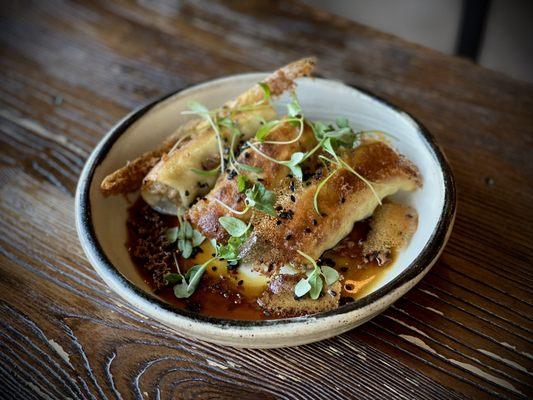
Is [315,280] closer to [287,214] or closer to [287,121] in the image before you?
[287,214]

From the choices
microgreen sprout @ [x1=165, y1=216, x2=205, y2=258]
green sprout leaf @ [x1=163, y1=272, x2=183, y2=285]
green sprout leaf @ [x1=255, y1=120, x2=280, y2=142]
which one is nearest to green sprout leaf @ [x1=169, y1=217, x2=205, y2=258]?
microgreen sprout @ [x1=165, y1=216, x2=205, y2=258]

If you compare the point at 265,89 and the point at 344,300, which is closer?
the point at 344,300

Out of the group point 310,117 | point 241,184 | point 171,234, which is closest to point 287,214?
point 241,184

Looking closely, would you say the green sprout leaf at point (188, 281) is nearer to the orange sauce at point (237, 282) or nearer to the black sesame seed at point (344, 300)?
the orange sauce at point (237, 282)

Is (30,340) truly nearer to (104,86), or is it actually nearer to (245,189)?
(245,189)

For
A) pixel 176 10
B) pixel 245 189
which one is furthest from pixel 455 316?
pixel 176 10

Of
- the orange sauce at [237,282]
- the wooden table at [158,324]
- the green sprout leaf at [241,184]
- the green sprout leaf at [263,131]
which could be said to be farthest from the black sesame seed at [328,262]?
the green sprout leaf at [263,131]

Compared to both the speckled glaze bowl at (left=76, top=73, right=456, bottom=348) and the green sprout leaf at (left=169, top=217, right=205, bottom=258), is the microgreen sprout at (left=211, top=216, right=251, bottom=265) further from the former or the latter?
the speckled glaze bowl at (left=76, top=73, right=456, bottom=348)
